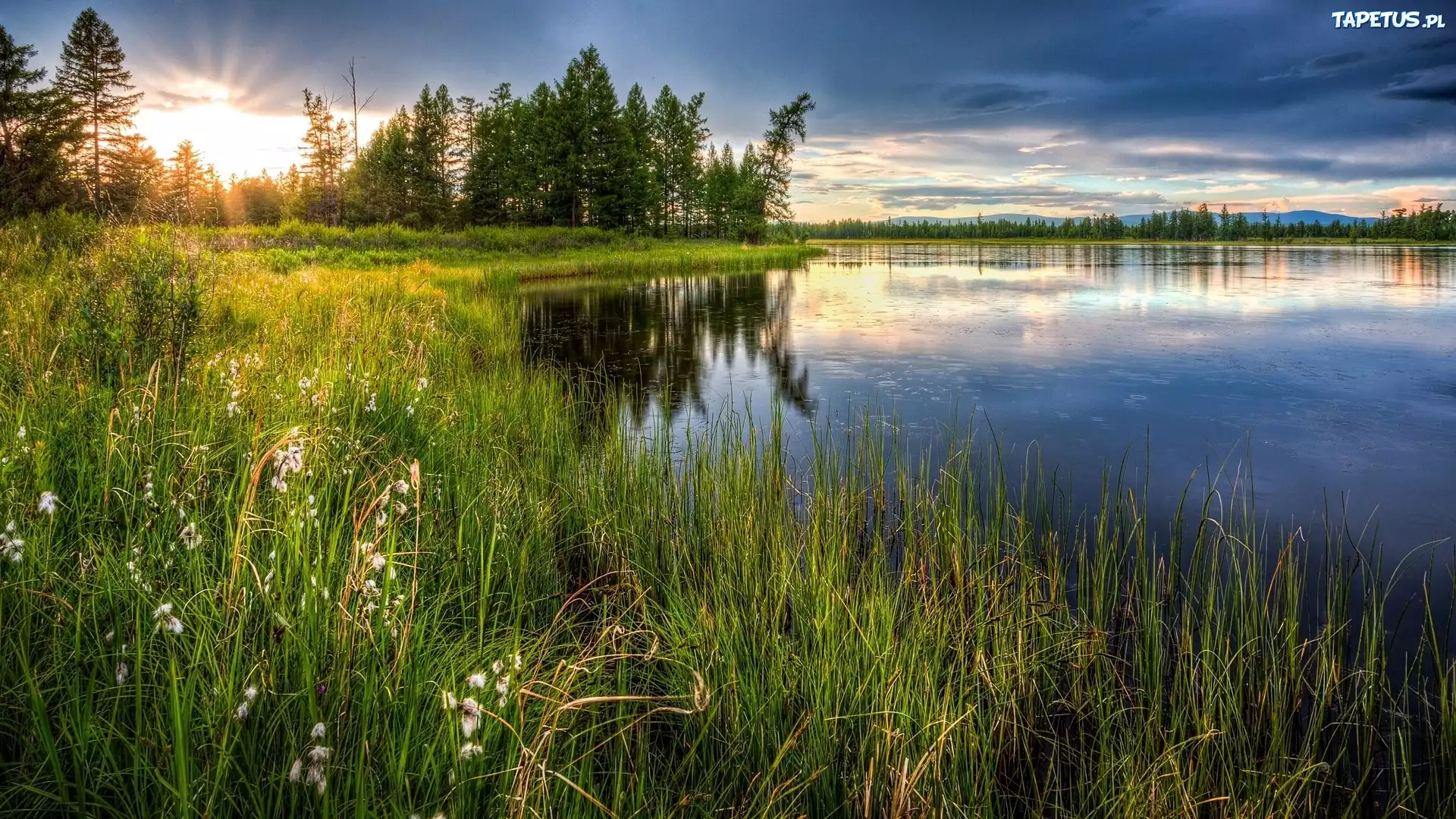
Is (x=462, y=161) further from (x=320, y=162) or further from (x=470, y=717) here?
(x=470, y=717)

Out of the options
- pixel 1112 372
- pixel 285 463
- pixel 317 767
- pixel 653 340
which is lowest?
pixel 317 767

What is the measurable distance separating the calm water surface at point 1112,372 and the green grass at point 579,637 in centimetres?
143

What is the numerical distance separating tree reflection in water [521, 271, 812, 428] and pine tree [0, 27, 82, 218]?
84.7ft

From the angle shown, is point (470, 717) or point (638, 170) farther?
point (638, 170)

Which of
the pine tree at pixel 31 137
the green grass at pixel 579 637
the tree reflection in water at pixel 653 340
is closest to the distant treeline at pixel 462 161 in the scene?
the pine tree at pixel 31 137

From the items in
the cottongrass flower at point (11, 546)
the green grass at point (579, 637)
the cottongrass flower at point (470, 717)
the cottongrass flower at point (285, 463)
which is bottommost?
the green grass at point (579, 637)

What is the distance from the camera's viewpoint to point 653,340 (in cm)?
1453

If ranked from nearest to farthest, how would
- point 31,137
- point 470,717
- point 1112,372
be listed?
point 470,717 → point 1112,372 → point 31,137

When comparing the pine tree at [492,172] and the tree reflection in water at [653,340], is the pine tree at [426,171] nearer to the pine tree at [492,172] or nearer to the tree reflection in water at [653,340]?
the pine tree at [492,172]

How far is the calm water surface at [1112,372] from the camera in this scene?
649cm

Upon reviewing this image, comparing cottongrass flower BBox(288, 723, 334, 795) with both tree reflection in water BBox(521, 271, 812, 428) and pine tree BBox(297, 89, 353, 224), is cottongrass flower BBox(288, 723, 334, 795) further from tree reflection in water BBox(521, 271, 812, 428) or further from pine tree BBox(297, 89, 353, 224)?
pine tree BBox(297, 89, 353, 224)

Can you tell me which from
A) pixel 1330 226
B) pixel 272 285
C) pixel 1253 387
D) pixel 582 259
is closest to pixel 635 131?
pixel 582 259

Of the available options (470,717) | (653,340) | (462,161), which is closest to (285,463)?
(470,717)

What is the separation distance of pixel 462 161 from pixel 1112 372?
6167cm
